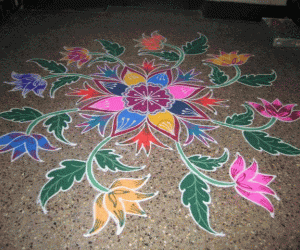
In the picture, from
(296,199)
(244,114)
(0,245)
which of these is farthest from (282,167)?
(0,245)

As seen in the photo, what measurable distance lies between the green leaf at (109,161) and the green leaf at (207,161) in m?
0.26

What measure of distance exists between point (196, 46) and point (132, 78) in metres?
0.64

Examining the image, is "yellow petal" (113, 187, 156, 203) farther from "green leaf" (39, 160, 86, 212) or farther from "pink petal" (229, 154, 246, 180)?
"pink petal" (229, 154, 246, 180)

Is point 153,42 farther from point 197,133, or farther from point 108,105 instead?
point 197,133

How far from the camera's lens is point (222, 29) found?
2.22 metres

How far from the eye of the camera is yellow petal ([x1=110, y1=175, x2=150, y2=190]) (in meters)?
1.05

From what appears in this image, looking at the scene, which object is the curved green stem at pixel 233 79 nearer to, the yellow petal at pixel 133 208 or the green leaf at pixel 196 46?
the green leaf at pixel 196 46

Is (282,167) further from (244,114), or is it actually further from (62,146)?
(62,146)

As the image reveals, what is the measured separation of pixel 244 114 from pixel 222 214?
0.62 m

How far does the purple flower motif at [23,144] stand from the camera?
116 centimetres

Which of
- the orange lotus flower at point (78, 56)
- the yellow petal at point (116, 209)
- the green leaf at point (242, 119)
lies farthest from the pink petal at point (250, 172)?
the orange lotus flower at point (78, 56)

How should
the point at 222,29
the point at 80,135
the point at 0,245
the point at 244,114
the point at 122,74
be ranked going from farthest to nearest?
the point at 222,29
the point at 122,74
the point at 244,114
the point at 80,135
the point at 0,245

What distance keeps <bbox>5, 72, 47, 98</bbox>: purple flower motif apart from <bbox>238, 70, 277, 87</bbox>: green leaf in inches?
Result: 46.9

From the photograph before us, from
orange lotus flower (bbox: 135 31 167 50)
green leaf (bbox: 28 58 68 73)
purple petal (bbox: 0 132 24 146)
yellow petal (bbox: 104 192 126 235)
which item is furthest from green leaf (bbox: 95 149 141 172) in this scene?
orange lotus flower (bbox: 135 31 167 50)
